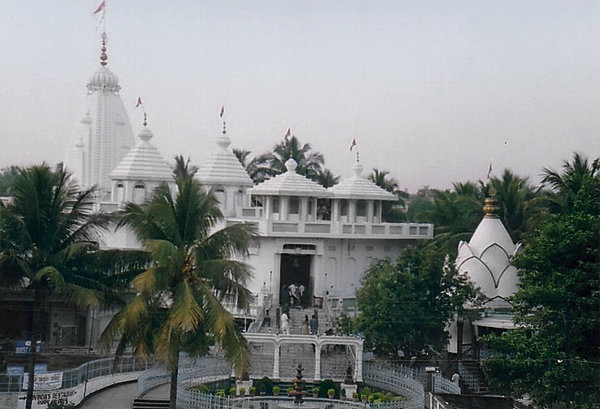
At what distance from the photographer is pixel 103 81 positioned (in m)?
47.6

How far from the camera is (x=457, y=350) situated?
107ft

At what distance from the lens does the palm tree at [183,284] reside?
21.0 meters

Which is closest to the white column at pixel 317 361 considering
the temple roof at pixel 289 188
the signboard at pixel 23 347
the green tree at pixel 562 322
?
the green tree at pixel 562 322

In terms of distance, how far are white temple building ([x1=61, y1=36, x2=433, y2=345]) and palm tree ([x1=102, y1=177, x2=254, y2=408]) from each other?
412 inches

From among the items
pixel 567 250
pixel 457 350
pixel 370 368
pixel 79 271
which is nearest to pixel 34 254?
pixel 79 271

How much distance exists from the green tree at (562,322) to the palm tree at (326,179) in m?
26.2

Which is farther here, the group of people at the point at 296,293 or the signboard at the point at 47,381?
the group of people at the point at 296,293

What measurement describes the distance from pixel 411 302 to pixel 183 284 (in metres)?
10.4

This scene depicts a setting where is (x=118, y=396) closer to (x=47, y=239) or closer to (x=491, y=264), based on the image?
(x=47, y=239)

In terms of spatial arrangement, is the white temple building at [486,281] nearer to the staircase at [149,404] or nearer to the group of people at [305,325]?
the group of people at [305,325]

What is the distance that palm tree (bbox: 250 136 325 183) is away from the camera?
172 ft

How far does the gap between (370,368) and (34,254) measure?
1031 centimetres

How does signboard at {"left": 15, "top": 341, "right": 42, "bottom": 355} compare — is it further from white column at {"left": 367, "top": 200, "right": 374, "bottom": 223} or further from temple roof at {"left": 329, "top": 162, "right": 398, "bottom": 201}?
white column at {"left": 367, "top": 200, "right": 374, "bottom": 223}

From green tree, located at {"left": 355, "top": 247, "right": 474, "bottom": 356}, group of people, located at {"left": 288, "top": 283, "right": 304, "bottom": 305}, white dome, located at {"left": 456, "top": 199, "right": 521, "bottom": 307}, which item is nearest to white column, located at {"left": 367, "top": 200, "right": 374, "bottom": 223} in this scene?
group of people, located at {"left": 288, "top": 283, "right": 304, "bottom": 305}
